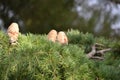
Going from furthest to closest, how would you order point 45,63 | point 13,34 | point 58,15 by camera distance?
point 58,15 → point 13,34 → point 45,63

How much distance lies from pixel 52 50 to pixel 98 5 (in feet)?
14.4

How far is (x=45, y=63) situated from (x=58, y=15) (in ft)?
14.1

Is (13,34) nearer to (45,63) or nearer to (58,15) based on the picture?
(45,63)

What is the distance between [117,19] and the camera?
16.7ft

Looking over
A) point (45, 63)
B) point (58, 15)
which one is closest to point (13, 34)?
point (45, 63)

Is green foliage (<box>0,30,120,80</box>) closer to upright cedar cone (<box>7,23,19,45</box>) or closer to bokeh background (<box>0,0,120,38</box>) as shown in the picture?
upright cedar cone (<box>7,23,19,45</box>)

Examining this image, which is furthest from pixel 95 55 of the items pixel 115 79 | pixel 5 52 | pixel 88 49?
pixel 5 52

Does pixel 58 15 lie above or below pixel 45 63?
above

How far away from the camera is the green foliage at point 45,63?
824 mm

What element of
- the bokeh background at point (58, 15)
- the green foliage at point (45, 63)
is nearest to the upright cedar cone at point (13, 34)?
the green foliage at point (45, 63)

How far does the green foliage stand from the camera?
824 mm

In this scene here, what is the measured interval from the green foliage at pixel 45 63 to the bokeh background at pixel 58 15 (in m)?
4.08

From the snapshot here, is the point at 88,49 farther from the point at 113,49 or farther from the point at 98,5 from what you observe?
the point at 98,5

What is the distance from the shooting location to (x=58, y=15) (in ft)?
16.7
